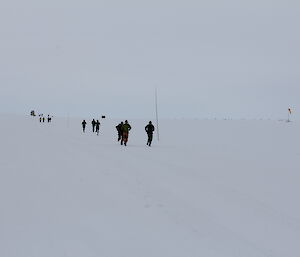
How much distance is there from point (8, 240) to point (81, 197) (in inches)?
120

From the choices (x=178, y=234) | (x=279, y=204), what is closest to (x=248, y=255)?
(x=178, y=234)

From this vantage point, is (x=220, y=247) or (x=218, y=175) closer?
(x=220, y=247)

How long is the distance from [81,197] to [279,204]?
4.30 meters

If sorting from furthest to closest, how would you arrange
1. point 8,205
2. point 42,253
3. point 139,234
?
point 8,205 < point 139,234 < point 42,253

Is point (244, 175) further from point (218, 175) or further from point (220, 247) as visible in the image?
point (220, 247)

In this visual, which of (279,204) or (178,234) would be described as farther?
(279,204)

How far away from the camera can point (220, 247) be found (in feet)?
22.0

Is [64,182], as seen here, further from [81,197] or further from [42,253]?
[42,253]

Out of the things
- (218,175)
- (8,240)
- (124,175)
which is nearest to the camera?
(8,240)

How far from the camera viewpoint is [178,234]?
7172 millimetres

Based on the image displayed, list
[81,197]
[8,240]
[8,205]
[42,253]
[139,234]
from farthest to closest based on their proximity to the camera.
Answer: [81,197] → [8,205] → [139,234] → [8,240] → [42,253]

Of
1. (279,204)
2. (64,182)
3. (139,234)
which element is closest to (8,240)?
(139,234)

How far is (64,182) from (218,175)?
5.08m

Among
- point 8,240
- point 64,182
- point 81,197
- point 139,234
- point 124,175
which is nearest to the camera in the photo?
point 8,240
